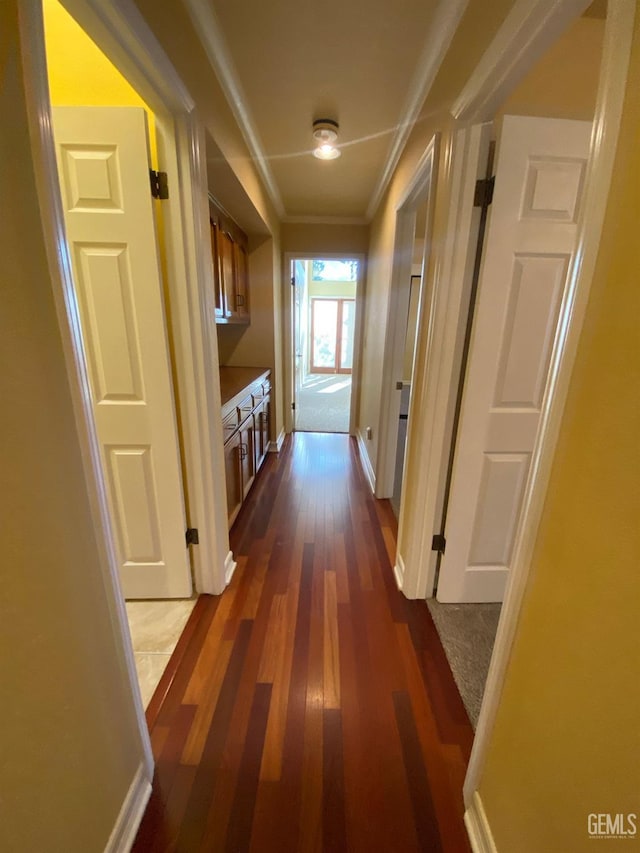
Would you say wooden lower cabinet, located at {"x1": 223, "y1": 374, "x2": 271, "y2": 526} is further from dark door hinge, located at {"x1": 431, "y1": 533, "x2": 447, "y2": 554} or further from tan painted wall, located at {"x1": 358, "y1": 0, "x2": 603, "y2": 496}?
dark door hinge, located at {"x1": 431, "y1": 533, "x2": 447, "y2": 554}

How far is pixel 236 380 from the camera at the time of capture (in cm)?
281

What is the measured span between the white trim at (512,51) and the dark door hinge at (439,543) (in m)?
1.74

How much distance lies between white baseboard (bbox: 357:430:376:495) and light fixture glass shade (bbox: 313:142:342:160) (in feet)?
7.87

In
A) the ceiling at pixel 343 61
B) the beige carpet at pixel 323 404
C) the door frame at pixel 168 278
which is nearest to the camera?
the door frame at pixel 168 278

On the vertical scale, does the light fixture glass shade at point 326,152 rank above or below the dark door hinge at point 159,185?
above

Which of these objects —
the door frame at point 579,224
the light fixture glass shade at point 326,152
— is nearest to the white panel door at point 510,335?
the door frame at point 579,224

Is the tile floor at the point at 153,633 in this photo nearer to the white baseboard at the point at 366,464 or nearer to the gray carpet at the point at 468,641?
the gray carpet at the point at 468,641

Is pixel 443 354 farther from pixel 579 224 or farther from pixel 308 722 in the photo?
pixel 308 722

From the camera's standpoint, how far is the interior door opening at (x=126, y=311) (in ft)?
4.08

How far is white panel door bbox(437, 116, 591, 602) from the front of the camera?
4.09 ft

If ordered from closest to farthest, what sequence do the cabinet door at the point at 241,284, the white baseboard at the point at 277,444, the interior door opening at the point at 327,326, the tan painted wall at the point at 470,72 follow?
1. the tan painted wall at the point at 470,72
2. the cabinet door at the point at 241,284
3. the white baseboard at the point at 277,444
4. the interior door opening at the point at 327,326

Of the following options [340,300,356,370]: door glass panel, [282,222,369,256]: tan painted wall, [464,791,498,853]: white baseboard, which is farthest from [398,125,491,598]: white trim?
[340,300,356,370]: door glass panel

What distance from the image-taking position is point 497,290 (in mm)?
1366

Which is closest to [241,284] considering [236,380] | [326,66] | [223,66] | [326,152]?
[236,380]
